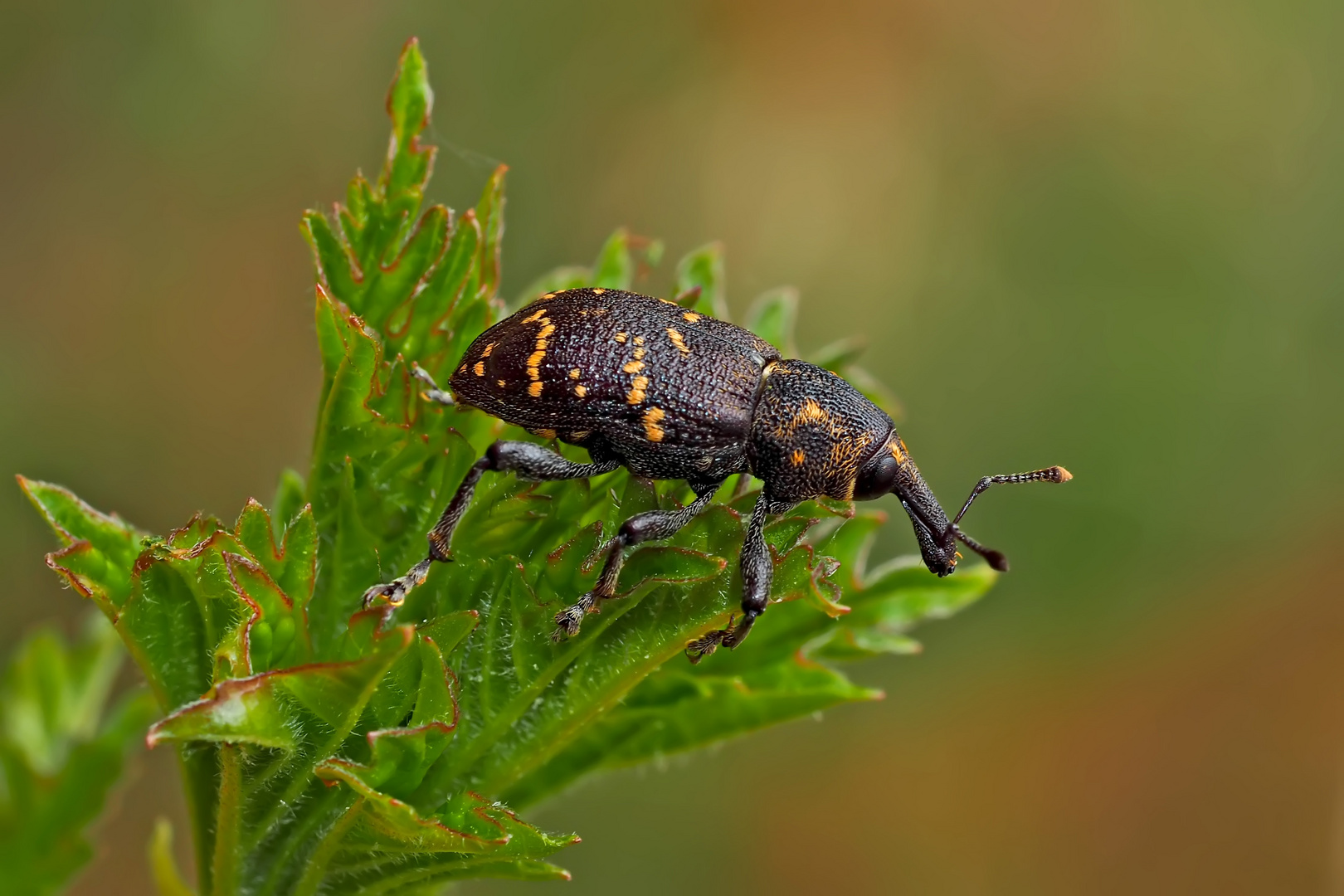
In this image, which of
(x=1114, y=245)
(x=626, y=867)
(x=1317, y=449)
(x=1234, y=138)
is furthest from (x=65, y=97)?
(x=1317, y=449)

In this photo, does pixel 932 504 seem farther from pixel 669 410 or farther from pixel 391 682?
pixel 391 682

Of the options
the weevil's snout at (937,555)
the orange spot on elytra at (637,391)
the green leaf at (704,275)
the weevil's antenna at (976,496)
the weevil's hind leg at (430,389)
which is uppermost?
the green leaf at (704,275)

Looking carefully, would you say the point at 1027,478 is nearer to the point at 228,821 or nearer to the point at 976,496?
the point at 976,496

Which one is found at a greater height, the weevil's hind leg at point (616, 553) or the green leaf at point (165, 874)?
the weevil's hind leg at point (616, 553)

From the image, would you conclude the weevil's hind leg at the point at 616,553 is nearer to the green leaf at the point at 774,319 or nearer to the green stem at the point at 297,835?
the green stem at the point at 297,835

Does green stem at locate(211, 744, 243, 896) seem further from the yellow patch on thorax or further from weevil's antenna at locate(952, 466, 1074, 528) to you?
weevil's antenna at locate(952, 466, 1074, 528)

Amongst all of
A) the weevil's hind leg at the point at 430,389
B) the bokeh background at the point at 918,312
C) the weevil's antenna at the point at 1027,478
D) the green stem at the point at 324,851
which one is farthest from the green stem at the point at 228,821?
the bokeh background at the point at 918,312

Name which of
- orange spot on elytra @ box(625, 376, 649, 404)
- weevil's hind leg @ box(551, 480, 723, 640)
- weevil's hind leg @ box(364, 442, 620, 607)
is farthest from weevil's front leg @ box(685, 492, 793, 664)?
orange spot on elytra @ box(625, 376, 649, 404)

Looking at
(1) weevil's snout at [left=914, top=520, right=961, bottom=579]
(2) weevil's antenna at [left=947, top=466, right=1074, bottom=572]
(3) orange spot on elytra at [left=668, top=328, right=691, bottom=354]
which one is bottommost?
(1) weevil's snout at [left=914, top=520, right=961, bottom=579]
